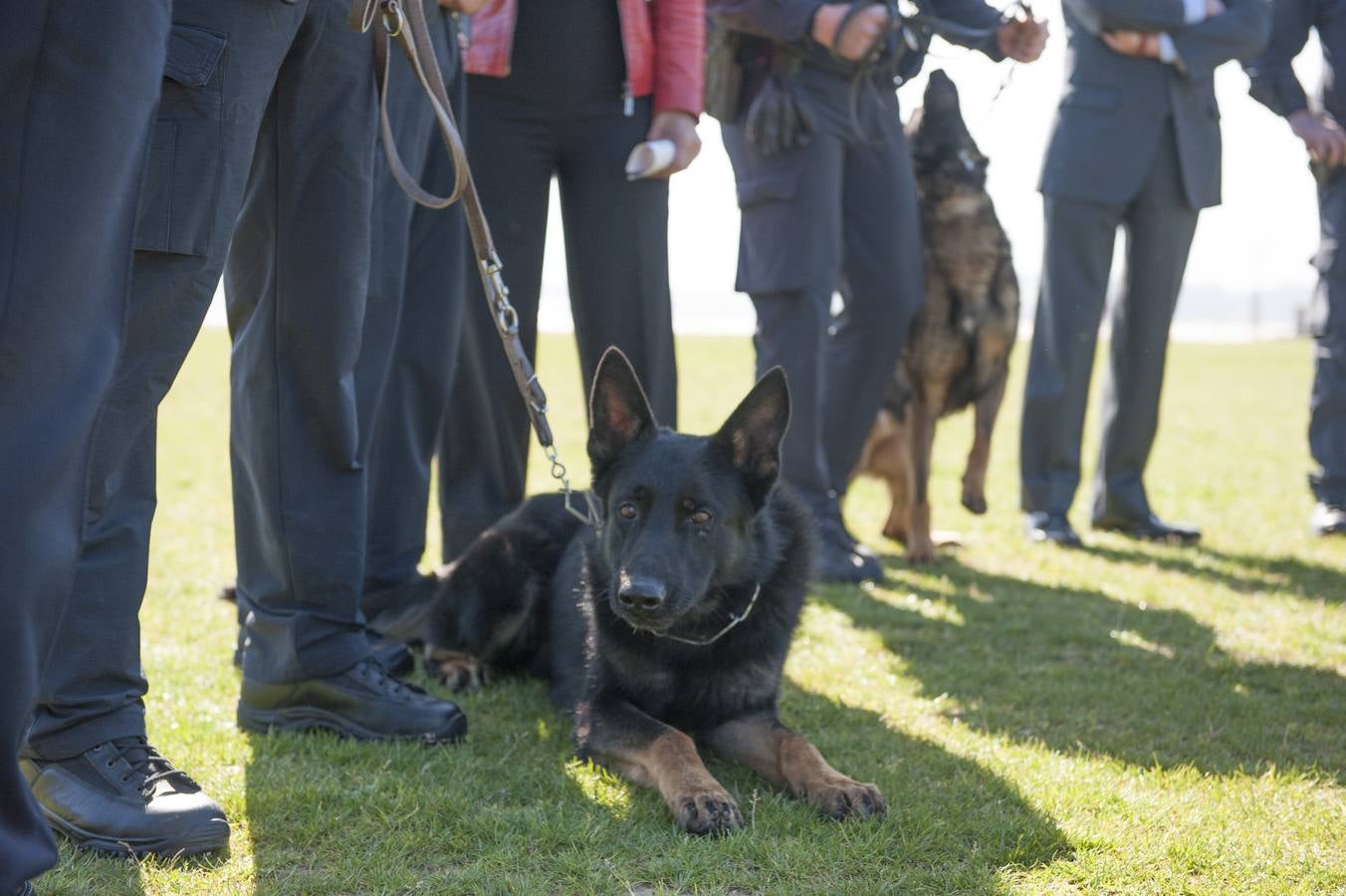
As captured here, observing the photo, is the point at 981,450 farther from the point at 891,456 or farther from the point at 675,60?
the point at 675,60

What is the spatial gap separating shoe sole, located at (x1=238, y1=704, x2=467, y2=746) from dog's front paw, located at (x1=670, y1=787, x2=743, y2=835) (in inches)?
27.0

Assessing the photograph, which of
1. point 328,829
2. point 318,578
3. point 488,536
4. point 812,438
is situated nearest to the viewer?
point 328,829

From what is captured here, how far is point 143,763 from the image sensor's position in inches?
94.9

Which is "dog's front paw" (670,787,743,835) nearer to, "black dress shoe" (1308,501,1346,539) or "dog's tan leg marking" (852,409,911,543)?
"dog's tan leg marking" (852,409,911,543)

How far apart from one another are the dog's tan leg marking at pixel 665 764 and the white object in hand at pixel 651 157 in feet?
5.38

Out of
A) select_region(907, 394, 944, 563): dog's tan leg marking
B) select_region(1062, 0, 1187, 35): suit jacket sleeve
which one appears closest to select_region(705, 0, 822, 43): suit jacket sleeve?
select_region(1062, 0, 1187, 35): suit jacket sleeve

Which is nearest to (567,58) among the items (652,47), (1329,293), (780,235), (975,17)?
(652,47)

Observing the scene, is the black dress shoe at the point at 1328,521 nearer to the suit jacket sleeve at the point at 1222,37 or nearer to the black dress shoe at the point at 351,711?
the suit jacket sleeve at the point at 1222,37

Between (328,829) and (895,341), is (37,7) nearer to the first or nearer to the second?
(328,829)

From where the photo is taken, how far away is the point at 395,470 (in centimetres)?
383

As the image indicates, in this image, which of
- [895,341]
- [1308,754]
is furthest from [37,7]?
[895,341]

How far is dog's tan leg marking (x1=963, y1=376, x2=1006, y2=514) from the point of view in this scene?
18.7 feet

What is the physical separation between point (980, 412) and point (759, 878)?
3779mm

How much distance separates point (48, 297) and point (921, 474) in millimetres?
4337
